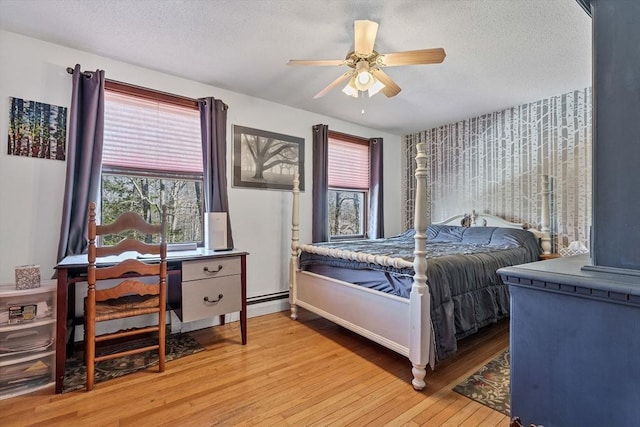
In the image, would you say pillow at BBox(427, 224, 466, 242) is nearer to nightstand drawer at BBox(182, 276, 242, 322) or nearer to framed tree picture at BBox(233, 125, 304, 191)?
framed tree picture at BBox(233, 125, 304, 191)

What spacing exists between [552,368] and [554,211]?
132 inches

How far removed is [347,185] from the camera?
170 inches

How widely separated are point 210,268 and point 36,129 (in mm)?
1706

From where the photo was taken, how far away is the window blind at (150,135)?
8.65 feet

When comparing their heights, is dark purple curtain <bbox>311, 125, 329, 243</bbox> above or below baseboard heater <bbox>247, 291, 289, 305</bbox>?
above

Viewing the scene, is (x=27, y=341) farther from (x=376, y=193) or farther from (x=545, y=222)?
(x=545, y=222)

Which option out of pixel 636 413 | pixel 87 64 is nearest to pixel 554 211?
pixel 636 413

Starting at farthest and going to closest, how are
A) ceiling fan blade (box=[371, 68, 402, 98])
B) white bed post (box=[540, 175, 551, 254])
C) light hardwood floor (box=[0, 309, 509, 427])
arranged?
1. white bed post (box=[540, 175, 551, 254])
2. ceiling fan blade (box=[371, 68, 402, 98])
3. light hardwood floor (box=[0, 309, 509, 427])

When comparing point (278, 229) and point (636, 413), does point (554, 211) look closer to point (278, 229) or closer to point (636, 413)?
point (278, 229)

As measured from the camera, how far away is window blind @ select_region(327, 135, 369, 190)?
4.16 metres

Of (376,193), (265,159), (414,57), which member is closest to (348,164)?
(376,193)

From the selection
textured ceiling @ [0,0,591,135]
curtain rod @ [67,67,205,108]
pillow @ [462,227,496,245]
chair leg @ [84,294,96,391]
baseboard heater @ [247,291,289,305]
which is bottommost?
baseboard heater @ [247,291,289,305]

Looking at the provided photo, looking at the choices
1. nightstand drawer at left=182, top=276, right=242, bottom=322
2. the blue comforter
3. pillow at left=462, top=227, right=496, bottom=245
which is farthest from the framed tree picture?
pillow at left=462, top=227, right=496, bottom=245

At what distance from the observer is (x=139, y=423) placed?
1617 mm
